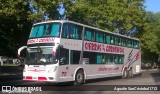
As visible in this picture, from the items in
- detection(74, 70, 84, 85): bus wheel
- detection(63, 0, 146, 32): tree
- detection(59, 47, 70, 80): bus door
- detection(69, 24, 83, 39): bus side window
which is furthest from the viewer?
detection(63, 0, 146, 32): tree

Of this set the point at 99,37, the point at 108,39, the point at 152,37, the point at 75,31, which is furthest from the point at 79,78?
the point at 152,37

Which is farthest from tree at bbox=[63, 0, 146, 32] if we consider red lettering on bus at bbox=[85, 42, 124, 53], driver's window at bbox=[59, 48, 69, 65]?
driver's window at bbox=[59, 48, 69, 65]

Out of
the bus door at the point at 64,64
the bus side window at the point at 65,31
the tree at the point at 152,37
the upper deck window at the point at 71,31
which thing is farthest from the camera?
the tree at the point at 152,37

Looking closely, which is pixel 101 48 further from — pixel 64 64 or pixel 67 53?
pixel 64 64

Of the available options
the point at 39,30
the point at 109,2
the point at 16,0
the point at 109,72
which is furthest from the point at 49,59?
the point at 109,2

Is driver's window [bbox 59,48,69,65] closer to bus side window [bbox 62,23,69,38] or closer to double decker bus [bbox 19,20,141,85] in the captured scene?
double decker bus [bbox 19,20,141,85]

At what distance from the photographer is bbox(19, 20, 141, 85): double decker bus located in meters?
18.5

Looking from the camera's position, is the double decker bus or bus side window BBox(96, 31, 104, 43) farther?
bus side window BBox(96, 31, 104, 43)

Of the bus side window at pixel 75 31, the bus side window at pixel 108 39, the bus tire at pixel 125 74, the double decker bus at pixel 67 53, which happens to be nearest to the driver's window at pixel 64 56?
the double decker bus at pixel 67 53

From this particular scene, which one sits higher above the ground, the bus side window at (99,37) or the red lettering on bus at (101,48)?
the bus side window at (99,37)

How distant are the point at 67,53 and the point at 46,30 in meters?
1.80

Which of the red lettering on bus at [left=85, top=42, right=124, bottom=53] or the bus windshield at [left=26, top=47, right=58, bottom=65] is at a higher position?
the red lettering on bus at [left=85, top=42, right=124, bottom=53]

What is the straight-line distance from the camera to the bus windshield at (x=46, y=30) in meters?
19.1

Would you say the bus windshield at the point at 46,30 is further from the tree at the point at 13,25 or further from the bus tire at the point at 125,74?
the bus tire at the point at 125,74
